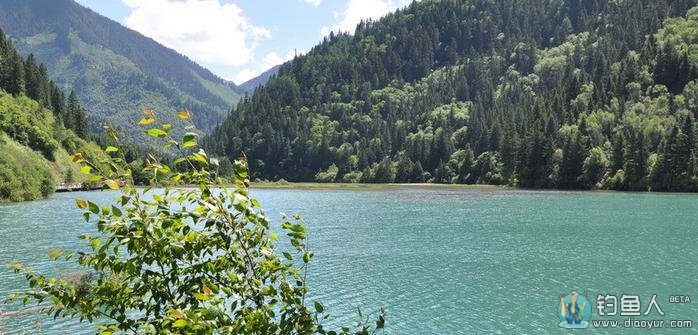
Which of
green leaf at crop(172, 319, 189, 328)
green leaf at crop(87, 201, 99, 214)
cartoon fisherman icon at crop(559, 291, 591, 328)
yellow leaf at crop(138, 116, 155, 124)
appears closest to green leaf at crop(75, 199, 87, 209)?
green leaf at crop(87, 201, 99, 214)

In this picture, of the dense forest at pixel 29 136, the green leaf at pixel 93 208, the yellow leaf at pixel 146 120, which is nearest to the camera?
the green leaf at pixel 93 208

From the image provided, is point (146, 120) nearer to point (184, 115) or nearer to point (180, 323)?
point (184, 115)

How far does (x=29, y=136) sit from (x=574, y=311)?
15320 centimetres

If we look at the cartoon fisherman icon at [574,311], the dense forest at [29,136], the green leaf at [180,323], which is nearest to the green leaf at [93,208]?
the green leaf at [180,323]

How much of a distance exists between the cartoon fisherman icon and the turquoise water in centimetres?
55

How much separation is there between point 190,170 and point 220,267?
59.0 inches

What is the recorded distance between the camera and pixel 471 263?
2115 inches

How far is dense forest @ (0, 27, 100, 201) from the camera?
115 metres

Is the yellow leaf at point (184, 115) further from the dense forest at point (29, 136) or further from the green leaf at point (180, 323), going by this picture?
the dense forest at point (29, 136)

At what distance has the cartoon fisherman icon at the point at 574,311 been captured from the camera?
3375 centimetres

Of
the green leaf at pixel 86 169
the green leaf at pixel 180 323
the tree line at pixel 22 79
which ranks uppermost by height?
the tree line at pixel 22 79

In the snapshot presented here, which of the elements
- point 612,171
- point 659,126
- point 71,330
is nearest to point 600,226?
point 71,330

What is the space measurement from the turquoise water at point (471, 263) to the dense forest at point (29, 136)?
20.4 meters

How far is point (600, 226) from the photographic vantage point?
266 feet
